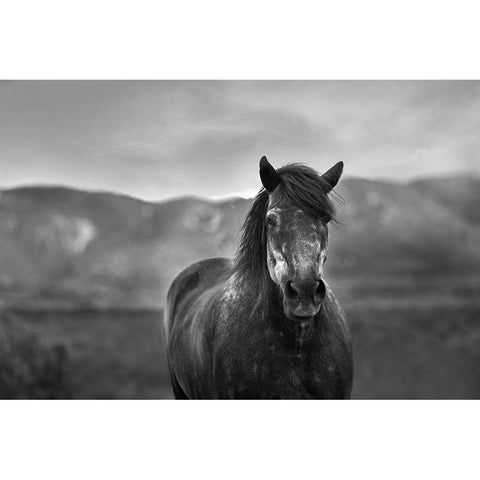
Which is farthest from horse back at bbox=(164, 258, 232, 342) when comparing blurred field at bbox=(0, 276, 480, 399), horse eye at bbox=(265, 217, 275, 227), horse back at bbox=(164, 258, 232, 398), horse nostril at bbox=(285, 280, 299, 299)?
horse nostril at bbox=(285, 280, 299, 299)

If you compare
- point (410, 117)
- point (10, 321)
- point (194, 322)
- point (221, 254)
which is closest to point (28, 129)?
point (10, 321)

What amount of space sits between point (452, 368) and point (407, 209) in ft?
3.29

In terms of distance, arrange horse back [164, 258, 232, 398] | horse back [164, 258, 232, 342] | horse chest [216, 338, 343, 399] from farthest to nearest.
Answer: horse back [164, 258, 232, 342], horse back [164, 258, 232, 398], horse chest [216, 338, 343, 399]

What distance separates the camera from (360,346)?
10.9ft

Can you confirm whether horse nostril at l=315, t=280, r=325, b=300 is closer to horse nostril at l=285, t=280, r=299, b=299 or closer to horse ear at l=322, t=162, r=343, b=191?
horse nostril at l=285, t=280, r=299, b=299

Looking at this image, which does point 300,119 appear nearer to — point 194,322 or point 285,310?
point 194,322

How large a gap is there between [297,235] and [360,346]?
1.49 m

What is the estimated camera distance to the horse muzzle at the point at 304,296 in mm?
2000

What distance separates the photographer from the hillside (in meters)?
3.36

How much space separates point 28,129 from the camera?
11.2 ft

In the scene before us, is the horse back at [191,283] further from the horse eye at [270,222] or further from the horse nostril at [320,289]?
the horse nostril at [320,289]

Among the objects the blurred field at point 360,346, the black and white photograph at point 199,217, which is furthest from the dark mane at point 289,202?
the blurred field at point 360,346

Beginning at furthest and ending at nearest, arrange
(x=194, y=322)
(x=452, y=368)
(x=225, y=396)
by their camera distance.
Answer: (x=452, y=368), (x=194, y=322), (x=225, y=396)

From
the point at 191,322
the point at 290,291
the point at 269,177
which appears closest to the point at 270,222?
the point at 269,177
